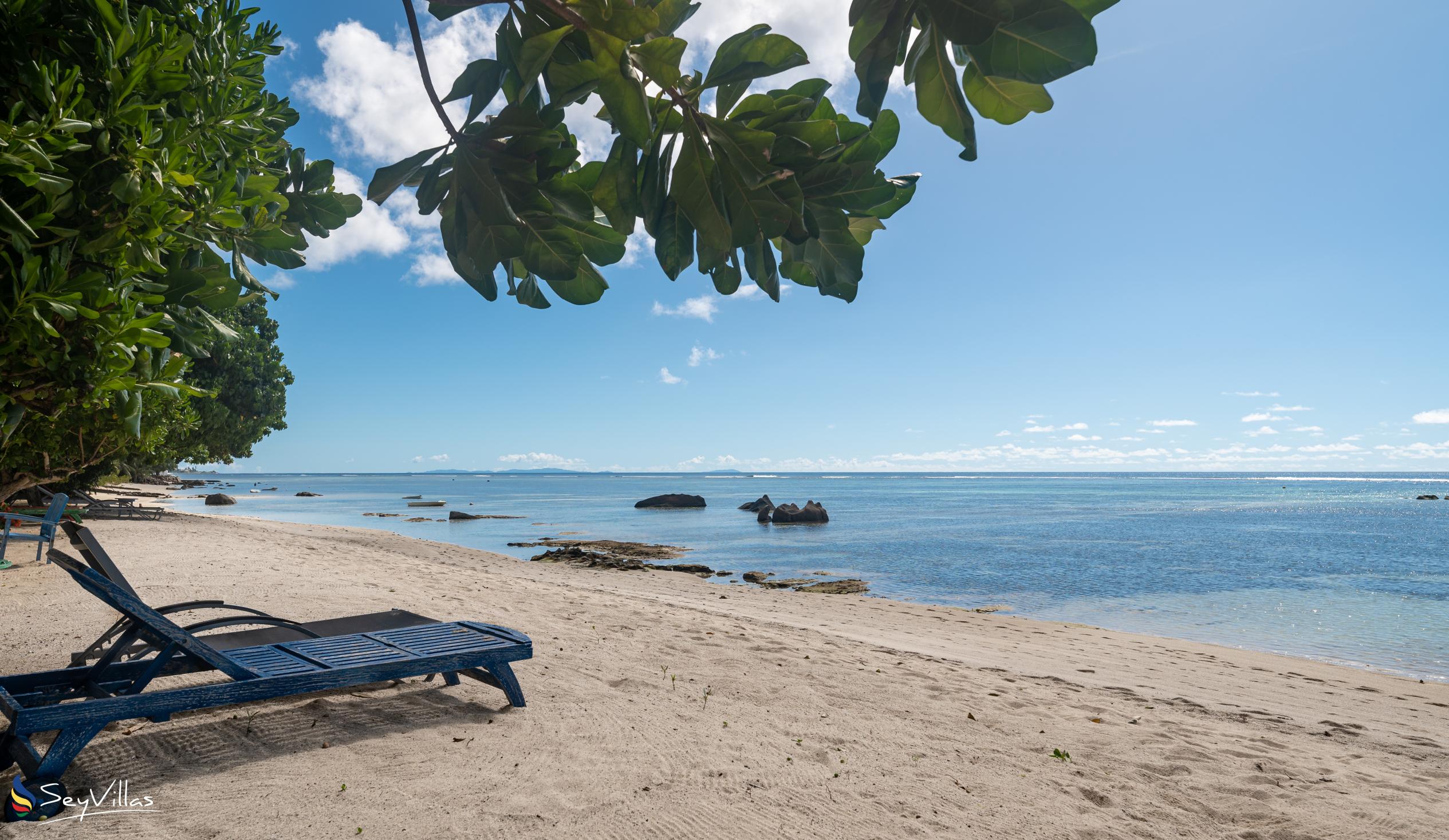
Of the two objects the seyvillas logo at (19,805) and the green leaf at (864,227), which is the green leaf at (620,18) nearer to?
the green leaf at (864,227)

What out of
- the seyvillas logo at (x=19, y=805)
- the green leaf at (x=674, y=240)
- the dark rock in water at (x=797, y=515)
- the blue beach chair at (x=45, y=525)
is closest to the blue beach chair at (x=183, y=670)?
the seyvillas logo at (x=19, y=805)

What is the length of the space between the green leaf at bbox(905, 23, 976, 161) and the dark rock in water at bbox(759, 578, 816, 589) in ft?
53.0

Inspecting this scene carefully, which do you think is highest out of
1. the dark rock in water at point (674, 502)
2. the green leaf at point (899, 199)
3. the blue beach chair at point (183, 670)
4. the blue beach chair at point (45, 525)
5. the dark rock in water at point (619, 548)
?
the green leaf at point (899, 199)

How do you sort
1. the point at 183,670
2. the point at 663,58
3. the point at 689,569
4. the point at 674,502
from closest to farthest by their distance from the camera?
the point at 663,58 < the point at 183,670 < the point at 689,569 < the point at 674,502

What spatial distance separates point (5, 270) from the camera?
1.83m

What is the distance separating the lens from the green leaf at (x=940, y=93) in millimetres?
1416

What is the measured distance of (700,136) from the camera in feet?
4.91

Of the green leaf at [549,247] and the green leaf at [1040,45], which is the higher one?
the green leaf at [1040,45]

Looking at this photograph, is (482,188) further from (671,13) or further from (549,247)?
(671,13)

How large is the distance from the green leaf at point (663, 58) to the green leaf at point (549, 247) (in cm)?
45

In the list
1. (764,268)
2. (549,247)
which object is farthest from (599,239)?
(764,268)

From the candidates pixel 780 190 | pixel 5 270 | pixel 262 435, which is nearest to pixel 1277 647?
pixel 780 190

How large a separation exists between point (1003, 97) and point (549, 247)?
1.01 m

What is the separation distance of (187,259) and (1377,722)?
9966 millimetres
